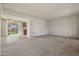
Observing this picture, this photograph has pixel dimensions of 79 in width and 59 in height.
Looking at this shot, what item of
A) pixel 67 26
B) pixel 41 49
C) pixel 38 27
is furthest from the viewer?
pixel 38 27

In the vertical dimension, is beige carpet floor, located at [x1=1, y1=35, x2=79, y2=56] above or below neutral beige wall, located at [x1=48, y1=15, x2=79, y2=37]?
below

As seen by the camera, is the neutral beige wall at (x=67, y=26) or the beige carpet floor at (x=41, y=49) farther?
the neutral beige wall at (x=67, y=26)

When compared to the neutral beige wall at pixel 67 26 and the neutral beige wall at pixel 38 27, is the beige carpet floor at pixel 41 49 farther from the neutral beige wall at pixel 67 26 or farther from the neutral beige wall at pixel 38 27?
the neutral beige wall at pixel 38 27

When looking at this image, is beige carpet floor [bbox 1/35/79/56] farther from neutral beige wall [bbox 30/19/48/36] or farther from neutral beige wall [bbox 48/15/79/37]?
neutral beige wall [bbox 30/19/48/36]

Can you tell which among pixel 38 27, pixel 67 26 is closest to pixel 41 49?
pixel 67 26

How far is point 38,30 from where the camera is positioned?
7.25 m

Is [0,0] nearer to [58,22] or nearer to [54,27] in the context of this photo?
[58,22]

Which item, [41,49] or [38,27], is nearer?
[41,49]

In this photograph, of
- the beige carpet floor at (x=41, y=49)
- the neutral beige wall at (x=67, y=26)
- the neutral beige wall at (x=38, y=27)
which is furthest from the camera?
the neutral beige wall at (x=38, y=27)

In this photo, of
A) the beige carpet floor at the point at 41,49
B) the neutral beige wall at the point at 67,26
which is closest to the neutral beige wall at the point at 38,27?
the neutral beige wall at the point at 67,26

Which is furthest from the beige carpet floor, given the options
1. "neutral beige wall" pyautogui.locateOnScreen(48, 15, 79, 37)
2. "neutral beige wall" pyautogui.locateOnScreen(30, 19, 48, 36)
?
"neutral beige wall" pyautogui.locateOnScreen(30, 19, 48, 36)

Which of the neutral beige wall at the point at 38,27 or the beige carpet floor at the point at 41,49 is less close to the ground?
the neutral beige wall at the point at 38,27

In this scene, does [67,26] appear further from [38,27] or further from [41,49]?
[41,49]

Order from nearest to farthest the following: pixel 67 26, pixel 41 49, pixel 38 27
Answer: pixel 41 49, pixel 67 26, pixel 38 27
